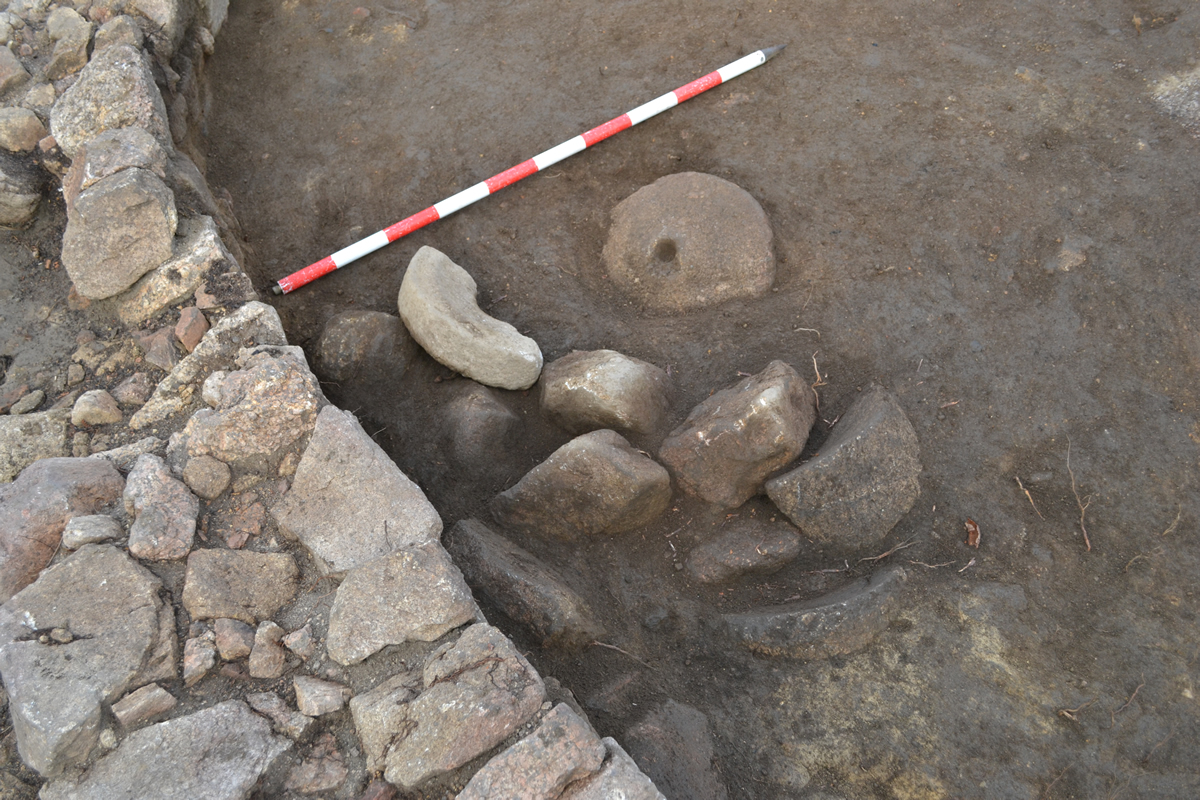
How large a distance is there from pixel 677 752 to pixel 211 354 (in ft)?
7.30

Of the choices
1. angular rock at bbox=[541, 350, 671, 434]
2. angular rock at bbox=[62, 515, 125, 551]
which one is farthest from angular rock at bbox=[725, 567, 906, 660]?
angular rock at bbox=[62, 515, 125, 551]

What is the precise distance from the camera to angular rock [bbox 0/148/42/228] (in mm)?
3574

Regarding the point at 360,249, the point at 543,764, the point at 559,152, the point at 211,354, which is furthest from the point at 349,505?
the point at 559,152

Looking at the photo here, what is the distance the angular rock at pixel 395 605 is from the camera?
2271mm

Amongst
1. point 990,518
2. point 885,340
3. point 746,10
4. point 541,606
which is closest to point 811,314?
point 885,340

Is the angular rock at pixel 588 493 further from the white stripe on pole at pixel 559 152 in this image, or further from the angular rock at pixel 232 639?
the white stripe on pole at pixel 559 152

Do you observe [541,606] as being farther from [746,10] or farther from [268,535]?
[746,10]

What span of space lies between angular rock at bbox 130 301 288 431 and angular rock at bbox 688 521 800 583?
1860mm

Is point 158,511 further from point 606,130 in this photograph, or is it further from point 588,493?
point 606,130

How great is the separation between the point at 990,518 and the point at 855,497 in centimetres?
57

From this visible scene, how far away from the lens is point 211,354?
2943 millimetres

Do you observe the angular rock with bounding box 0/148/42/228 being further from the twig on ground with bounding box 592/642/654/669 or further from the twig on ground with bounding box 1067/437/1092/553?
the twig on ground with bounding box 1067/437/1092/553

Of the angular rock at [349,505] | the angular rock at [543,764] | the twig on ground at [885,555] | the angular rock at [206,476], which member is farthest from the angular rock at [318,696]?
the twig on ground at [885,555]

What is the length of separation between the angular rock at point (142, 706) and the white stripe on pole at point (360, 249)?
2.27m
